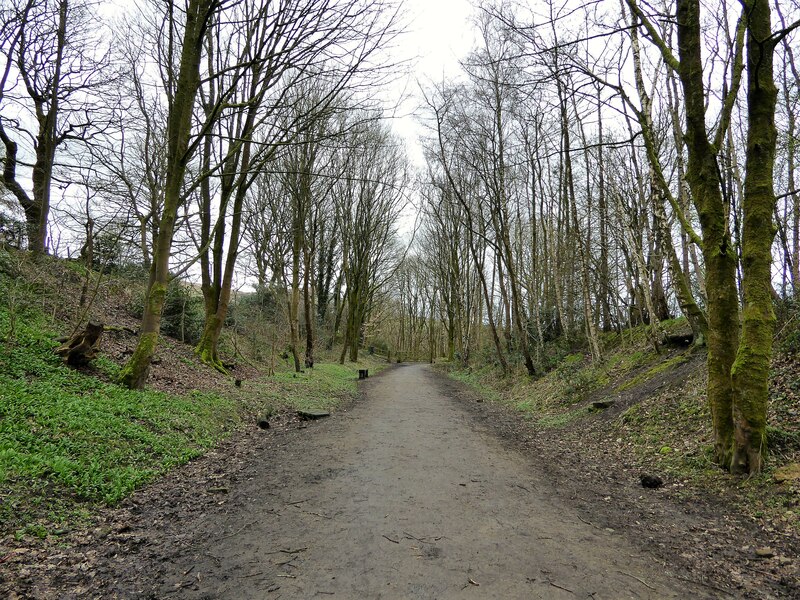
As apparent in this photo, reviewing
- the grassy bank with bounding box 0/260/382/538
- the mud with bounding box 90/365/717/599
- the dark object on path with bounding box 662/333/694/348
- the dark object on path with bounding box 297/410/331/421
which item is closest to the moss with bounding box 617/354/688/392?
the dark object on path with bounding box 662/333/694/348

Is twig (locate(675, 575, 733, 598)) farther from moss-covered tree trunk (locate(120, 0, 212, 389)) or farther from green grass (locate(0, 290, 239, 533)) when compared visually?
moss-covered tree trunk (locate(120, 0, 212, 389))

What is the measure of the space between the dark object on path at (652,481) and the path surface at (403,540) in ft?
3.75

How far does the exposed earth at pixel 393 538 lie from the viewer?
2.81 meters

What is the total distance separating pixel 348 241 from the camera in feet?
84.6

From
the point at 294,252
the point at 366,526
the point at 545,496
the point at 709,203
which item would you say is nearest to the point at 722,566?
the point at 545,496

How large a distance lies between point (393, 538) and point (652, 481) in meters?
3.27

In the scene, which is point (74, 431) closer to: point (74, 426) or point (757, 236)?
point (74, 426)

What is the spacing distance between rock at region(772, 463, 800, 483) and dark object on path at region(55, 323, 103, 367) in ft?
31.1

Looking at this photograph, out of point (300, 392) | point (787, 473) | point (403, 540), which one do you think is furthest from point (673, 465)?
point (300, 392)

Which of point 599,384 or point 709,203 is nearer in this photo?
point 709,203

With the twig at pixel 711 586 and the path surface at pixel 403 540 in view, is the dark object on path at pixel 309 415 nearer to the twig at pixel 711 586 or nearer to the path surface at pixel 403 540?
the path surface at pixel 403 540

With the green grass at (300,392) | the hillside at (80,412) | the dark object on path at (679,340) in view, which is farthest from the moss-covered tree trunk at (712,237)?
the green grass at (300,392)

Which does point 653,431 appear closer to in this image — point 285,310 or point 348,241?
point 285,310

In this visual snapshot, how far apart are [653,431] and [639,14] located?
18.9ft
